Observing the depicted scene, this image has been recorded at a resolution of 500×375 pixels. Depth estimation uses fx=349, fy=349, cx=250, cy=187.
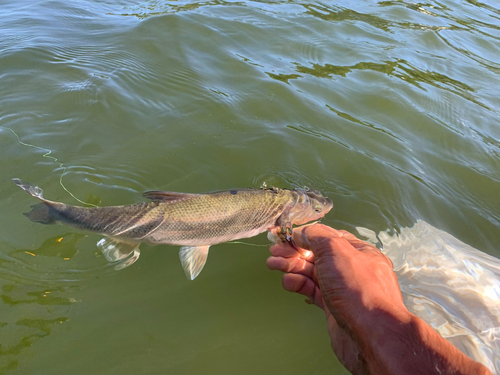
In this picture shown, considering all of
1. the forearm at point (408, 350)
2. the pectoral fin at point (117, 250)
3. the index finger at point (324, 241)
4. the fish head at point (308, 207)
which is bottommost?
the pectoral fin at point (117, 250)

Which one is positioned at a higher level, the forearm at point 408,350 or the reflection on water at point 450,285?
the forearm at point 408,350

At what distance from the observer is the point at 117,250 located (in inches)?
149

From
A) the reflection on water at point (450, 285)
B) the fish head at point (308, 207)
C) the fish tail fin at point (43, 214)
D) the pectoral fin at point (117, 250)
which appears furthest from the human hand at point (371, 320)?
the fish tail fin at point (43, 214)

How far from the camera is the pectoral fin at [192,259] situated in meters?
3.86

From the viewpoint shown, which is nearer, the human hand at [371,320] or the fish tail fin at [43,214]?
the human hand at [371,320]

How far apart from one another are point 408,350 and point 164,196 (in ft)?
8.64

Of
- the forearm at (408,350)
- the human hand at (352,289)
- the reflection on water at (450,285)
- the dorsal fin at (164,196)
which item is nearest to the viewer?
the forearm at (408,350)

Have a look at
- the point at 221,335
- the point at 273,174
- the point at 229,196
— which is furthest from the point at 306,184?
the point at 221,335

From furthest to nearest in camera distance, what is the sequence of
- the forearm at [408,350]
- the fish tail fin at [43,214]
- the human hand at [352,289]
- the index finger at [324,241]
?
the fish tail fin at [43,214]
the index finger at [324,241]
the human hand at [352,289]
the forearm at [408,350]

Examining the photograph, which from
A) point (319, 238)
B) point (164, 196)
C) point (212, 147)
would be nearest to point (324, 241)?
point (319, 238)

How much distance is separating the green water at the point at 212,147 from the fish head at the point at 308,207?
332 mm

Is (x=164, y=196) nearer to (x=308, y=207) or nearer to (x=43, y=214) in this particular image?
(x=43, y=214)

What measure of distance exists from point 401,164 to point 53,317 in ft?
17.3

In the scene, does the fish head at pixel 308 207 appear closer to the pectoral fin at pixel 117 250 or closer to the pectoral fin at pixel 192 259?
the pectoral fin at pixel 192 259
